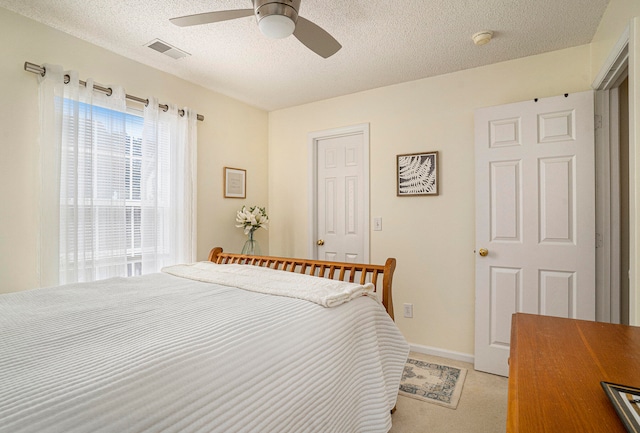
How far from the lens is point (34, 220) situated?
2043 millimetres

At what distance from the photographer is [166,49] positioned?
7.79 ft

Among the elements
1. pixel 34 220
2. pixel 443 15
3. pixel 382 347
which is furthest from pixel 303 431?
pixel 443 15

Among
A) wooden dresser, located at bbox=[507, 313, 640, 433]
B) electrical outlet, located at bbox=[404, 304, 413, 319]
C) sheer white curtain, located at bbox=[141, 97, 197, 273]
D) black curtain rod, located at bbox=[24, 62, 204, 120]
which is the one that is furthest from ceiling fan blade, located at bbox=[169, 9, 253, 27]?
electrical outlet, located at bbox=[404, 304, 413, 319]

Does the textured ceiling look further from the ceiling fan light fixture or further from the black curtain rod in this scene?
the ceiling fan light fixture

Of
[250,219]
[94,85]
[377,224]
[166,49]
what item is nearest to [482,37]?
[377,224]

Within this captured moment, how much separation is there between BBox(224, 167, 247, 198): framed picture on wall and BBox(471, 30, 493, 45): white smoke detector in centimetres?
243

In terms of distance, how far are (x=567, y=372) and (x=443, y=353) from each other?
230cm

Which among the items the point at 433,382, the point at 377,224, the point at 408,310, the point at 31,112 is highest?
the point at 31,112

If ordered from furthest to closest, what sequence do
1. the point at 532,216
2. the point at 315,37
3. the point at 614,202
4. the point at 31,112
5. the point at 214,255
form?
the point at 214,255, the point at 532,216, the point at 614,202, the point at 31,112, the point at 315,37

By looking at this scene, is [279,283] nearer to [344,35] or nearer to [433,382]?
[433,382]

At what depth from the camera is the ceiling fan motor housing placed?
1.49 meters

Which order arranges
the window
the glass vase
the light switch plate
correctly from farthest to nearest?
the glass vase, the light switch plate, the window

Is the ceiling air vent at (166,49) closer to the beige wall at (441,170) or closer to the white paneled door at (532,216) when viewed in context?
the beige wall at (441,170)

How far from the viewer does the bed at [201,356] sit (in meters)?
0.74
